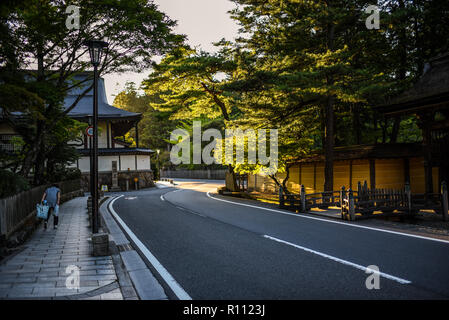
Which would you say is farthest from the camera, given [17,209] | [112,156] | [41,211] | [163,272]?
[112,156]

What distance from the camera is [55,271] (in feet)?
19.1

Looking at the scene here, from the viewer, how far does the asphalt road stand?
4.70 metres

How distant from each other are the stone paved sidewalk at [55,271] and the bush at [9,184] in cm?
156

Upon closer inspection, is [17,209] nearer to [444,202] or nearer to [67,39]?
[67,39]

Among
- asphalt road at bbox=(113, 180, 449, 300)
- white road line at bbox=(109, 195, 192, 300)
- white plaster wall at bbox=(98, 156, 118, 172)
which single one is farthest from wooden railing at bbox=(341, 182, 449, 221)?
white plaster wall at bbox=(98, 156, 118, 172)

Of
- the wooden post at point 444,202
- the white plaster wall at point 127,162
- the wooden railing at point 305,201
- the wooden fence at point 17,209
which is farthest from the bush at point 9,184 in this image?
the white plaster wall at point 127,162

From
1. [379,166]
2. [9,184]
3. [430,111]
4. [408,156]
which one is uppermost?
[430,111]

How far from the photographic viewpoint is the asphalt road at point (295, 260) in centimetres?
470

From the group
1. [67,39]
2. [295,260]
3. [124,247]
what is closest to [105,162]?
[67,39]

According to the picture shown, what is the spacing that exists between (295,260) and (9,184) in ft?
27.8

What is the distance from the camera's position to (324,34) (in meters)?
15.9

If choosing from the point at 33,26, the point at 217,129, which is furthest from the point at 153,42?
the point at 217,129

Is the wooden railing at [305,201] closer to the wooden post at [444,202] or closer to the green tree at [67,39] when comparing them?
the wooden post at [444,202]
